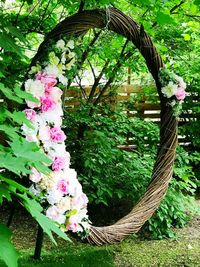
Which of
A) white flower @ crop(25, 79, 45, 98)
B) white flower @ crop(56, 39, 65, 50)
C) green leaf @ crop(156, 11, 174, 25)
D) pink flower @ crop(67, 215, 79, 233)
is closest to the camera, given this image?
green leaf @ crop(156, 11, 174, 25)

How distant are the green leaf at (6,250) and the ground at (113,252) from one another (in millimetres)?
2102

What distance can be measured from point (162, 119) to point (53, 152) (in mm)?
1168

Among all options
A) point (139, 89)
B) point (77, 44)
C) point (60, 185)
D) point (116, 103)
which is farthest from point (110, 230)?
point (139, 89)

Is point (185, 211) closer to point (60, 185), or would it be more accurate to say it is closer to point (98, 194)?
point (98, 194)

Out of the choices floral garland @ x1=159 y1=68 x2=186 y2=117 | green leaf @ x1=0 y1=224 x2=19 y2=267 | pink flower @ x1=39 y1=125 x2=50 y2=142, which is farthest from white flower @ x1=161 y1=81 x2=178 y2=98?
green leaf @ x1=0 y1=224 x2=19 y2=267

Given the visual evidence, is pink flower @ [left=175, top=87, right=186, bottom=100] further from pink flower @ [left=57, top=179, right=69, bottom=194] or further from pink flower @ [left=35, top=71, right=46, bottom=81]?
pink flower @ [left=57, top=179, right=69, bottom=194]

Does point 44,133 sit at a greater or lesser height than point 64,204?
greater

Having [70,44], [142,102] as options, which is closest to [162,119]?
[70,44]

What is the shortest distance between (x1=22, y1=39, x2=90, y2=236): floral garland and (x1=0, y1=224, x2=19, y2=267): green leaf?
103 cm

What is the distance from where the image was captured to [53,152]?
6.15 ft

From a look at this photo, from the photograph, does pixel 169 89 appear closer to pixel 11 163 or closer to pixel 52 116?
pixel 52 116

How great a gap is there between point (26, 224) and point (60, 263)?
108cm

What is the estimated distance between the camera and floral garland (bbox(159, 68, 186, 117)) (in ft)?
9.02

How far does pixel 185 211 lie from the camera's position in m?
4.34
